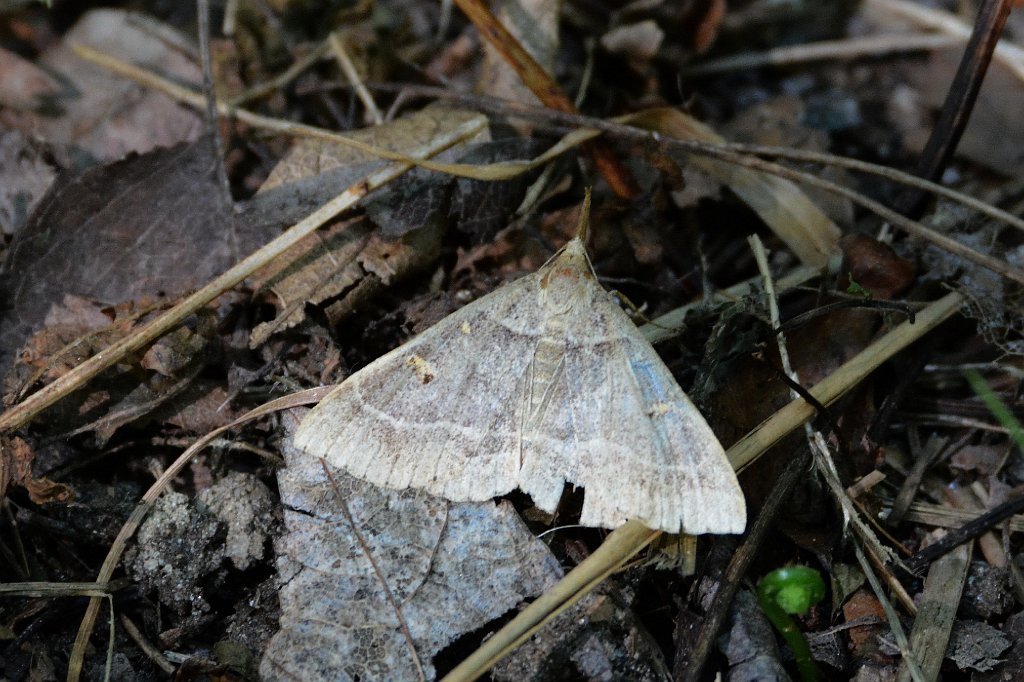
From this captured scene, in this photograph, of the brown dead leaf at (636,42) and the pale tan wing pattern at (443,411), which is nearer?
the pale tan wing pattern at (443,411)

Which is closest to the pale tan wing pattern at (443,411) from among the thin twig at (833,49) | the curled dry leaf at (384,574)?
the curled dry leaf at (384,574)

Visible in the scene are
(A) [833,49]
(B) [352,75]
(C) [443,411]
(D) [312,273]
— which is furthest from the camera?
(A) [833,49]

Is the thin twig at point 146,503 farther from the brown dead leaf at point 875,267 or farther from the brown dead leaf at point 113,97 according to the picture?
the brown dead leaf at point 875,267

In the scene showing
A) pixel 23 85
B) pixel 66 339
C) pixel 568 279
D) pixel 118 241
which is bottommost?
pixel 568 279

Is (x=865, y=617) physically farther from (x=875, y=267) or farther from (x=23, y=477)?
(x=23, y=477)

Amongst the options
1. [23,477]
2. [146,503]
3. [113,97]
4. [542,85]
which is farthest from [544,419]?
[113,97]

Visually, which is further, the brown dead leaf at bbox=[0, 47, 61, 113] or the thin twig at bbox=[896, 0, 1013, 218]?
the brown dead leaf at bbox=[0, 47, 61, 113]

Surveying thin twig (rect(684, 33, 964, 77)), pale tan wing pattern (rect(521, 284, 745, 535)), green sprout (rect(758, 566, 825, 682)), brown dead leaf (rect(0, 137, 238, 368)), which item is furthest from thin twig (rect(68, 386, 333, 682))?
thin twig (rect(684, 33, 964, 77))

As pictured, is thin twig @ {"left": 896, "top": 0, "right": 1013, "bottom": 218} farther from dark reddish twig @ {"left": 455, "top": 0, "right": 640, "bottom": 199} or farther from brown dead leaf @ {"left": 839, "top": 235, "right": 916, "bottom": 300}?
dark reddish twig @ {"left": 455, "top": 0, "right": 640, "bottom": 199}
